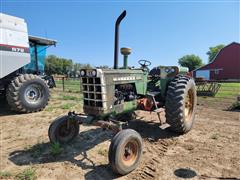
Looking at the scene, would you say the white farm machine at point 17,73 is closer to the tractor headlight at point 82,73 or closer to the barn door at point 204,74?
the tractor headlight at point 82,73

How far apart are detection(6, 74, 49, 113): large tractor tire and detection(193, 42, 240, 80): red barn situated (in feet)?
A: 103

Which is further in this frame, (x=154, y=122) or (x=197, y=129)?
(x=154, y=122)

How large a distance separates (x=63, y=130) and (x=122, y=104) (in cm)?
125

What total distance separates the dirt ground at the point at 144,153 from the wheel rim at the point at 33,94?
1.23 metres

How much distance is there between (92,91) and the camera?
3.80 m

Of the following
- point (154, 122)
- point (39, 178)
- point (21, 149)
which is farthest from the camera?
point (154, 122)

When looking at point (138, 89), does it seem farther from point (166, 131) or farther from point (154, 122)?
point (154, 122)

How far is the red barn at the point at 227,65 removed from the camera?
3244 centimetres

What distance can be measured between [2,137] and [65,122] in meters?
1.71

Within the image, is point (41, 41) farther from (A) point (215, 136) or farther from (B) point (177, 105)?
(A) point (215, 136)

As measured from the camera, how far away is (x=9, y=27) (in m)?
6.74

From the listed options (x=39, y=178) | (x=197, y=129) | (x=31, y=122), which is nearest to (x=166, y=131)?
(x=197, y=129)

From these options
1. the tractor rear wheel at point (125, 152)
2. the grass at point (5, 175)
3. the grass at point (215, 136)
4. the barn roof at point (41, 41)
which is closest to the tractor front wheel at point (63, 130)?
the grass at point (5, 175)

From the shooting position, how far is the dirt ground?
10.5ft
